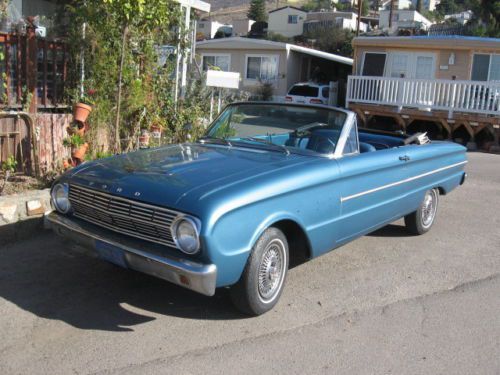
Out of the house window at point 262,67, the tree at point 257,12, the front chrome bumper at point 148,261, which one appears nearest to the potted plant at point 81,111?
the front chrome bumper at point 148,261

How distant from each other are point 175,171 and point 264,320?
1.28 meters

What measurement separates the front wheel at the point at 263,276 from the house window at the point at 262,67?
25.3 m

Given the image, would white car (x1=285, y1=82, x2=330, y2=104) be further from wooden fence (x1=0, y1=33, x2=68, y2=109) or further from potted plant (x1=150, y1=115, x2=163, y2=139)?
wooden fence (x1=0, y1=33, x2=68, y2=109)

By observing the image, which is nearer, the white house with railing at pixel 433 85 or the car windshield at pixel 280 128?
the car windshield at pixel 280 128

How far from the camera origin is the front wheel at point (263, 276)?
392 cm

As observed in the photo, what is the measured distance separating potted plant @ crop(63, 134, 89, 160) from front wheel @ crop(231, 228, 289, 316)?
3577mm

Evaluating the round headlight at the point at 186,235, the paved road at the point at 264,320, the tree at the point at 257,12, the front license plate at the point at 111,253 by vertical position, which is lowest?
the paved road at the point at 264,320

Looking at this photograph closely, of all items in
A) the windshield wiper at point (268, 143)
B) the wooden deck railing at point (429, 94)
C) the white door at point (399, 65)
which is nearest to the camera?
the windshield wiper at point (268, 143)

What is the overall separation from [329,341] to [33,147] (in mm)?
4589

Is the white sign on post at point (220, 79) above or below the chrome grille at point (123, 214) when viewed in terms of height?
above

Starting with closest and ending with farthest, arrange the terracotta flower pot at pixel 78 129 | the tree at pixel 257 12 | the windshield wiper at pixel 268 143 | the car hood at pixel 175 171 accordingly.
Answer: the car hood at pixel 175 171
the windshield wiper at pixel 268 143
the terracotta flower pot at pixel 78 129
the tree at pixel 257 12

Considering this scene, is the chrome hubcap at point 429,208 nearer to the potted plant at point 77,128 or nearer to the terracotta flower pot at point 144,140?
Result: the terracotta flower pot at point 144,140

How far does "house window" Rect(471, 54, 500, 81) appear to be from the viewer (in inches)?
771

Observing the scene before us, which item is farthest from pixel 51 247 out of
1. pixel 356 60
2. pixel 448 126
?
pixel 356 60
